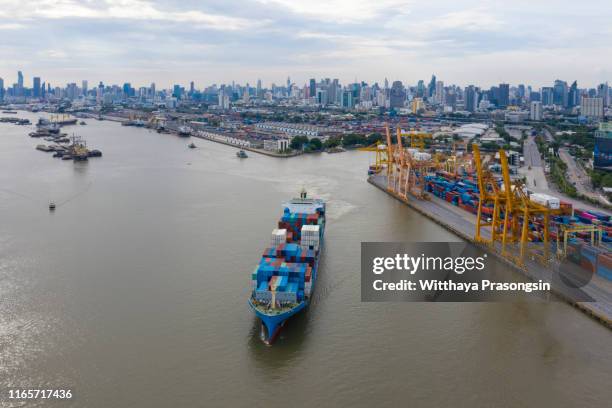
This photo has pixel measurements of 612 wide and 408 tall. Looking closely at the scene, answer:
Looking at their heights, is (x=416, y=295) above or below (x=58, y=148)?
below

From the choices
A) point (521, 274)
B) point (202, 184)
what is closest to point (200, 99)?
point (202, 184)

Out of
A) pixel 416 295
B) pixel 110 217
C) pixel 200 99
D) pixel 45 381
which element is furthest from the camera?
pixel 200 99

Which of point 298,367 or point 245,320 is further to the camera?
point 245,320

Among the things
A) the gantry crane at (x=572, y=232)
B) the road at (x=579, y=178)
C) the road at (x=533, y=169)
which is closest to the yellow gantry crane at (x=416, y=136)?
the road at (x=533, y=169)

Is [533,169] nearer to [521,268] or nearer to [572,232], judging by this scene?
[572,232]

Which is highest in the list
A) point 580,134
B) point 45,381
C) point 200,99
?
point 200,99

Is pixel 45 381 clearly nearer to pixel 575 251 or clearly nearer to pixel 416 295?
pixel 416 295
